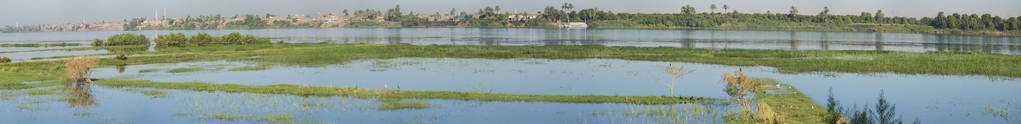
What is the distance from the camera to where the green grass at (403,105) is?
24.8 m

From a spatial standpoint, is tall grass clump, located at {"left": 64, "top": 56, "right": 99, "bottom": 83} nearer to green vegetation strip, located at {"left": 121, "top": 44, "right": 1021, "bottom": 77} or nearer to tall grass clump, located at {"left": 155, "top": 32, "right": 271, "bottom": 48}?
green vegetation strip, located at {"left": 121, "top": 44, "right": 1021, "bottom": 77}

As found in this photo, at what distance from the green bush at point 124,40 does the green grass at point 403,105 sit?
232ft

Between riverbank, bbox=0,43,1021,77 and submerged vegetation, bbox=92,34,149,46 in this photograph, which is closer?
riverbank, bbox=0,43,1021,77

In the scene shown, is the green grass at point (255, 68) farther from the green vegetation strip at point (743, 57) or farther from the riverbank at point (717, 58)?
the green vegetation strip at point (743, 57)

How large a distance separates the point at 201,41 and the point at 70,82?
48615mm

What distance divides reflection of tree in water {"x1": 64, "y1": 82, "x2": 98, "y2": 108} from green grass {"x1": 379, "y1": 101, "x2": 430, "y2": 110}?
1026 cm

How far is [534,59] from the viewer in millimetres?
54875

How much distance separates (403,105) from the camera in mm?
25156

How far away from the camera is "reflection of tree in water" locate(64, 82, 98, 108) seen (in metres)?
25.6

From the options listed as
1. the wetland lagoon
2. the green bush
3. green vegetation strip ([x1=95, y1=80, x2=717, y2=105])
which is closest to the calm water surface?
the wetland lagoon

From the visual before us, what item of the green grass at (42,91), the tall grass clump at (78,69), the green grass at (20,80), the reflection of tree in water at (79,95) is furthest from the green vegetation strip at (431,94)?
the green grass at (20,80)

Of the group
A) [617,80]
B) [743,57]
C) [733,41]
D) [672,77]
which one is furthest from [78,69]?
[733,41]

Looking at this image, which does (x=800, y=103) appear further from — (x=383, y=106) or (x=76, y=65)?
(x=76, y=65)

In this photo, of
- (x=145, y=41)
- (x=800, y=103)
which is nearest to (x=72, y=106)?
(x=800, y=103)
